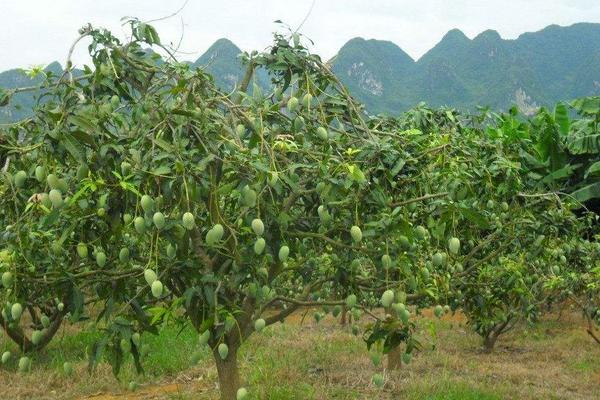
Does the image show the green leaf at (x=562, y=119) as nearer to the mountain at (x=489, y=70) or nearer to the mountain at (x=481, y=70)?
the mountain at (x=489, y=70)

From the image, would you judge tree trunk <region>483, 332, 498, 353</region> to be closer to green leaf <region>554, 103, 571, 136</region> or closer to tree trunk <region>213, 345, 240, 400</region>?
green leaf <region>554, 103, 571, 136</region>

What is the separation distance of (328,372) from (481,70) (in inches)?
2349

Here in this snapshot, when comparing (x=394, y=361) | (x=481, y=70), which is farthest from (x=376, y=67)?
(x=394, y=361)

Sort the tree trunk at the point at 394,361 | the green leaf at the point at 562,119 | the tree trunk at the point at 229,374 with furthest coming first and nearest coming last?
the green leaf at the point at 562,119, the tree trunk at the point at 394,361, the tree trunk at the point at 229,374

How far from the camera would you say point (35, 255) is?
9.36 feet

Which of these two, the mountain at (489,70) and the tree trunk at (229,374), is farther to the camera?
the mountain at (489,70)

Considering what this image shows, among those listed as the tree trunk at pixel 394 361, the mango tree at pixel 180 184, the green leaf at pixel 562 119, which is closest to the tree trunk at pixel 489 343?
the tree trunk at pixel 394 361

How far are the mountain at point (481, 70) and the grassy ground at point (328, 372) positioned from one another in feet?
147

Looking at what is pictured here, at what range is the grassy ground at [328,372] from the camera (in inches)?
216

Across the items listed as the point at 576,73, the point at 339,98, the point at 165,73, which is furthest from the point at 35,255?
the point at 576,73

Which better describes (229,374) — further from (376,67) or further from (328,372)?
(376,67)

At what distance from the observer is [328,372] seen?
20.7 ft

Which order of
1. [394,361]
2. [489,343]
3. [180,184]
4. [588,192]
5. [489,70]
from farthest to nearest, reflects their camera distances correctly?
[489,70] → [588,192] → [489,343] → [394,361] → [180,184]

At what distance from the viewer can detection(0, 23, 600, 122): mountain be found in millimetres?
55969
